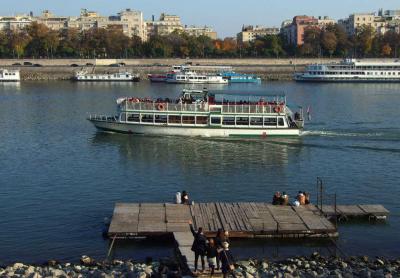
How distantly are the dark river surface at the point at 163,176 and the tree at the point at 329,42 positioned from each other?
10950cm

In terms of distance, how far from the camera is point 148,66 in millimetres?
154125

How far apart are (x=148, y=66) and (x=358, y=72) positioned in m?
52.9

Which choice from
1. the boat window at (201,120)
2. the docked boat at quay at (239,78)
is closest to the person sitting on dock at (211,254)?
the boat window at (201,120)

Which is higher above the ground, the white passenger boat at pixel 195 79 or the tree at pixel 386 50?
the tree at pixel 386 50

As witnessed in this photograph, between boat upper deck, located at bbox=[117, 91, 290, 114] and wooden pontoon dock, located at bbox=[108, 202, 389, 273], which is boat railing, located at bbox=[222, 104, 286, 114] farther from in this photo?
wooden pontoon dock, located at bbox=[108, 202, 389, 273]

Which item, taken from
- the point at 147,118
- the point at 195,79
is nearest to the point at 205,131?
the point at 147,118

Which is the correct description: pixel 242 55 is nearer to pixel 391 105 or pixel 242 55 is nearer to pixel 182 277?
pixel 391 105

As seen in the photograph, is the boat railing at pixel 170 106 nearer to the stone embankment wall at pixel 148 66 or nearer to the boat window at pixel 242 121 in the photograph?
the boat window at pixel 242 121

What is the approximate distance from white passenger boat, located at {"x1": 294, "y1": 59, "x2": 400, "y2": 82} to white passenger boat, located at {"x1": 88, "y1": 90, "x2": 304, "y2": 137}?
261ft

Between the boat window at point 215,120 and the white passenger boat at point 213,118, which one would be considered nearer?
the white passenger boat at point 213,118

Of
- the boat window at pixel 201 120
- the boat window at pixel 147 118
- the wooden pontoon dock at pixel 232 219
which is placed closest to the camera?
the wooden pontoon dock at pixel 232 219

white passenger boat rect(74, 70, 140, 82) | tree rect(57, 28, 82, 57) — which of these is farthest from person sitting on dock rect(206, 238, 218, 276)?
tree rect(57, 28, 82, 57)

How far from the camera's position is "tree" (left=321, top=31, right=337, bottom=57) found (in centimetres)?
17162

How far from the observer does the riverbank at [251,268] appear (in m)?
21.6
